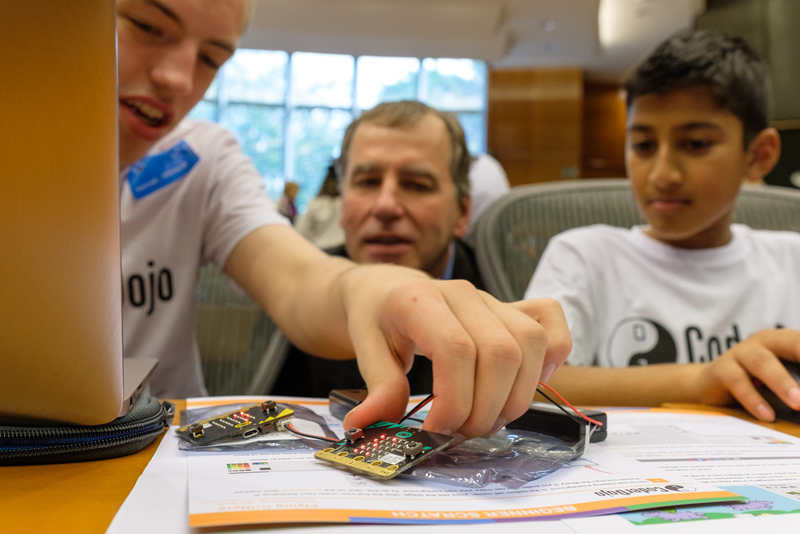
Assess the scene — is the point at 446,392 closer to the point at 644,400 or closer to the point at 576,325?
the point at 644,400

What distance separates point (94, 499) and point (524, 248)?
1.06 metres

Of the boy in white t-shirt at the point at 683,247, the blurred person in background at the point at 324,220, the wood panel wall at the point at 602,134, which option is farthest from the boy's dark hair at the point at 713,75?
the wood panel wall at the point at 602,134

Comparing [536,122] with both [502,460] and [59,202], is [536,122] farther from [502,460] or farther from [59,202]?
[59,202]

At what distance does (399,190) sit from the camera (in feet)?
3.93

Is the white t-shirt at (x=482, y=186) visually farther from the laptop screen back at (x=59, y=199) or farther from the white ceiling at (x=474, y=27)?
the white ceiling at (x=474, y=27)

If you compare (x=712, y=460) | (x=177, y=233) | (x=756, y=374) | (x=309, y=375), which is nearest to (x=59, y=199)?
(x=712, y=460)

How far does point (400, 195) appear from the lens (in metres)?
1.20

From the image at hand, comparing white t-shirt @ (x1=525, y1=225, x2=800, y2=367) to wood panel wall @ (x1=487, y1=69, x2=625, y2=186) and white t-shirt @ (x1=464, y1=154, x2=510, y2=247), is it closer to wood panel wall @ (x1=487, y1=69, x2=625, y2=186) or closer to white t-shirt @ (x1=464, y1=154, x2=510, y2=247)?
white t-shirt @ (x1=464, y1=154, x2=510, y2=247)

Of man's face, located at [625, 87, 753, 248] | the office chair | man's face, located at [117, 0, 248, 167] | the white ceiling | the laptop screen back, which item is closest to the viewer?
the laptop screen back

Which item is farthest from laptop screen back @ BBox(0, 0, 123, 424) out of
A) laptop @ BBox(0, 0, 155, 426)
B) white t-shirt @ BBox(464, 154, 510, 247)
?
white t-shirt @ BBox(464, 154, 510, 247)

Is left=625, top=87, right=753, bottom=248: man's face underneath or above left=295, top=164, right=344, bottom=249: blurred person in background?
above

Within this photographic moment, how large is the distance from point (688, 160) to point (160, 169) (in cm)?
90

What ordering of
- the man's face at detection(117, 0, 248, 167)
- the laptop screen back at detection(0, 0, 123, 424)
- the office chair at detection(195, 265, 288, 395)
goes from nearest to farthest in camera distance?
the laptop screen back at detection(0, 0, 123, 424), the man's face at detection(117, 0, 248, 167), the office chair at detection(195, 265, 288, 395)

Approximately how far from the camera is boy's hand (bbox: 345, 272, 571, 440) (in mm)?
345
